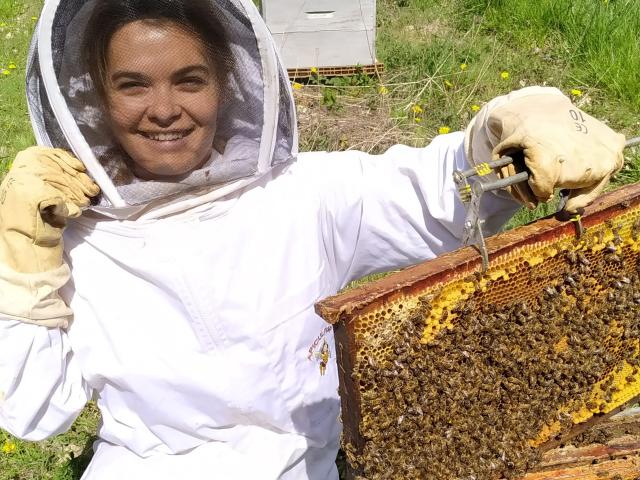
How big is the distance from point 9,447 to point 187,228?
2296 millimetres

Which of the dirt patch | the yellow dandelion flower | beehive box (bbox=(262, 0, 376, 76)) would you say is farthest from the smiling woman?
beehive box (bbox=(262, 0, 376, 76))

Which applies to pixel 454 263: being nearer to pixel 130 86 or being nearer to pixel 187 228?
pixel 187 228

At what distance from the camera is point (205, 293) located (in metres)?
2.07

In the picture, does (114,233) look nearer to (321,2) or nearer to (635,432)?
(635,432)

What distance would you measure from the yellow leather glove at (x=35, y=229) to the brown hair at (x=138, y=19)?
34 centimetres

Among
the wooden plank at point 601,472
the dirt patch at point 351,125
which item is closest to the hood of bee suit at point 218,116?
the wooden plank at point 601,472

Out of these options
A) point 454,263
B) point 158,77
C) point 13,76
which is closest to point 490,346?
point 454,263

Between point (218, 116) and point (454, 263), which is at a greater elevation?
point (218, 116)

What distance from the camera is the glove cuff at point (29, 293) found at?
1890mm

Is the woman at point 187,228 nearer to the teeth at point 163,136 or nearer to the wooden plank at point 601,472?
the teeth at point 163,136

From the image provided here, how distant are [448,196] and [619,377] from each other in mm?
909

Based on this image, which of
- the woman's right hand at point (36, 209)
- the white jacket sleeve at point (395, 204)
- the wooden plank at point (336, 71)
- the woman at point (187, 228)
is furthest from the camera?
the wooden plank at point (336, 71)

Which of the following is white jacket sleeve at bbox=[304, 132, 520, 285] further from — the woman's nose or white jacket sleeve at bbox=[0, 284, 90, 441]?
white jacket sleeve at bbox=[0, 284, 90, 441]

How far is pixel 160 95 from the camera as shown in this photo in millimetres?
1998
